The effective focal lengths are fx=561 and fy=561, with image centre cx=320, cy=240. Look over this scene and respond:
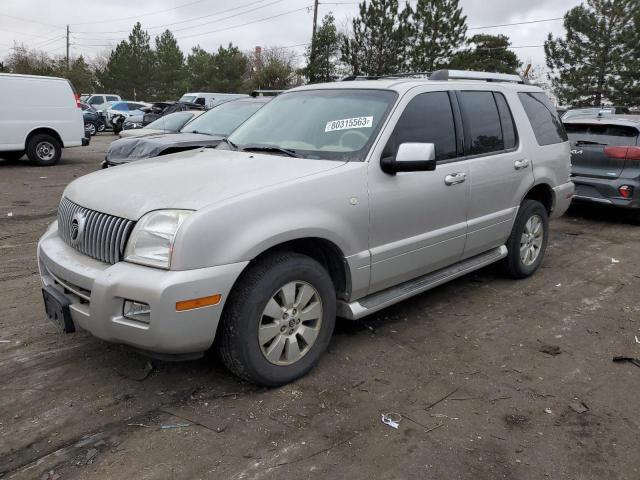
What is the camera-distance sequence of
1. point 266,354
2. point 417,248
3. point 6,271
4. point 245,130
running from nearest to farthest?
point 266,354 → point 417,248 → point 245,130 → point 6,271

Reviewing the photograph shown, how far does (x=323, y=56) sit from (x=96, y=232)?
99.3 ft

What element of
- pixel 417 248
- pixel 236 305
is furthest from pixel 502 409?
pixel 236 305

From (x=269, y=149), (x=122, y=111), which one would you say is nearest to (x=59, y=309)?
(x=269, y=149)

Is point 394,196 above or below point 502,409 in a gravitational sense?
above

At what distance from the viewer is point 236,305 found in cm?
303

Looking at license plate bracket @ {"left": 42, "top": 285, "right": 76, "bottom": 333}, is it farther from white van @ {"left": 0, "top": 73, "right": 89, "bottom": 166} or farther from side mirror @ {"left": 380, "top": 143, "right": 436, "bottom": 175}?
white van @ {"left": 0, "top": 73, "right": 89, "bottom": 166}

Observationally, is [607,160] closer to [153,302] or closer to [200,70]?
[153,302]

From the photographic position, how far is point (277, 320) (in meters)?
3.23

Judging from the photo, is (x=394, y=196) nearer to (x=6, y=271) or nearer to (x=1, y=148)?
(x=6, y=271)

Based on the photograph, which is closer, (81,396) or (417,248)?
(81,396)

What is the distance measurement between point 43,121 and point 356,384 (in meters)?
12.5

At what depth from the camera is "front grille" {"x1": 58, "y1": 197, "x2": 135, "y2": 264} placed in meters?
2.99

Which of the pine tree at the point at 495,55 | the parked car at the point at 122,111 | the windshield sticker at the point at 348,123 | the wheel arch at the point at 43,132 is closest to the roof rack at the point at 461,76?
the windshield sticker at the point at 348,123

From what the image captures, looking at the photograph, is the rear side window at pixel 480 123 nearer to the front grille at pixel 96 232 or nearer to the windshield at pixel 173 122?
the front grille at pixel 96 232
